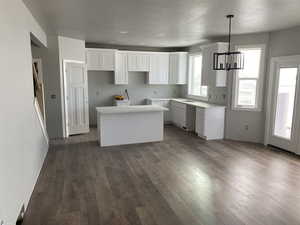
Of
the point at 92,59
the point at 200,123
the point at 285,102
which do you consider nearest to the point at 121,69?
the point at 92,59

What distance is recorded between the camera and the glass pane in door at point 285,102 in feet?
15.4

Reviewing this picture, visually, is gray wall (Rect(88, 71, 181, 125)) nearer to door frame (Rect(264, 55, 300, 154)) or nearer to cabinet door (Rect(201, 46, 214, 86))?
cabinet door (Rect(201, 46, 214, 86))

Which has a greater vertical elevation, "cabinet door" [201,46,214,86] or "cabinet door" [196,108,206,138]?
"cabinet door" [201,46,214,86]

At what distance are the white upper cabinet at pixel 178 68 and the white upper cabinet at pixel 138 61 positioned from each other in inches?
33.0

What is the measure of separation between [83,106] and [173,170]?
3.43 metres

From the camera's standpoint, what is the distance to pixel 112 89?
7461 millimetres

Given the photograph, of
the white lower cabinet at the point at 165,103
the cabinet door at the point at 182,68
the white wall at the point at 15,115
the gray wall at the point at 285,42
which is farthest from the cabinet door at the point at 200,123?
the white wall at the point at 15,115

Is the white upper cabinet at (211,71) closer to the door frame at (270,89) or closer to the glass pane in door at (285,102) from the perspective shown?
the door frame at (270,89)

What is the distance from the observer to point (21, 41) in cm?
295

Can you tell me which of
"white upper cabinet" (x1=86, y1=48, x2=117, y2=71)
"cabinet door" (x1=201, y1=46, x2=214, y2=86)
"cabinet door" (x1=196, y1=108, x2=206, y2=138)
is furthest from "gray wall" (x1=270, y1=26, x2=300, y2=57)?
"white upper cabinet" (x1=86, y1=48, x2=117, y2=71)

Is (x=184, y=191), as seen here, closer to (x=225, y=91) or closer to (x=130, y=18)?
(x=130, y=18)

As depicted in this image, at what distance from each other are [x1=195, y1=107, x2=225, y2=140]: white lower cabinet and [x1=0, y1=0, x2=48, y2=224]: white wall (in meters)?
3.95

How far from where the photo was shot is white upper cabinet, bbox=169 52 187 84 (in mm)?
7449

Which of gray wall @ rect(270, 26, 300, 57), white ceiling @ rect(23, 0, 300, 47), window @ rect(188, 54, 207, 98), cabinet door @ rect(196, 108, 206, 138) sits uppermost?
white ceiling @ rect(23, 0, 300, 47)
